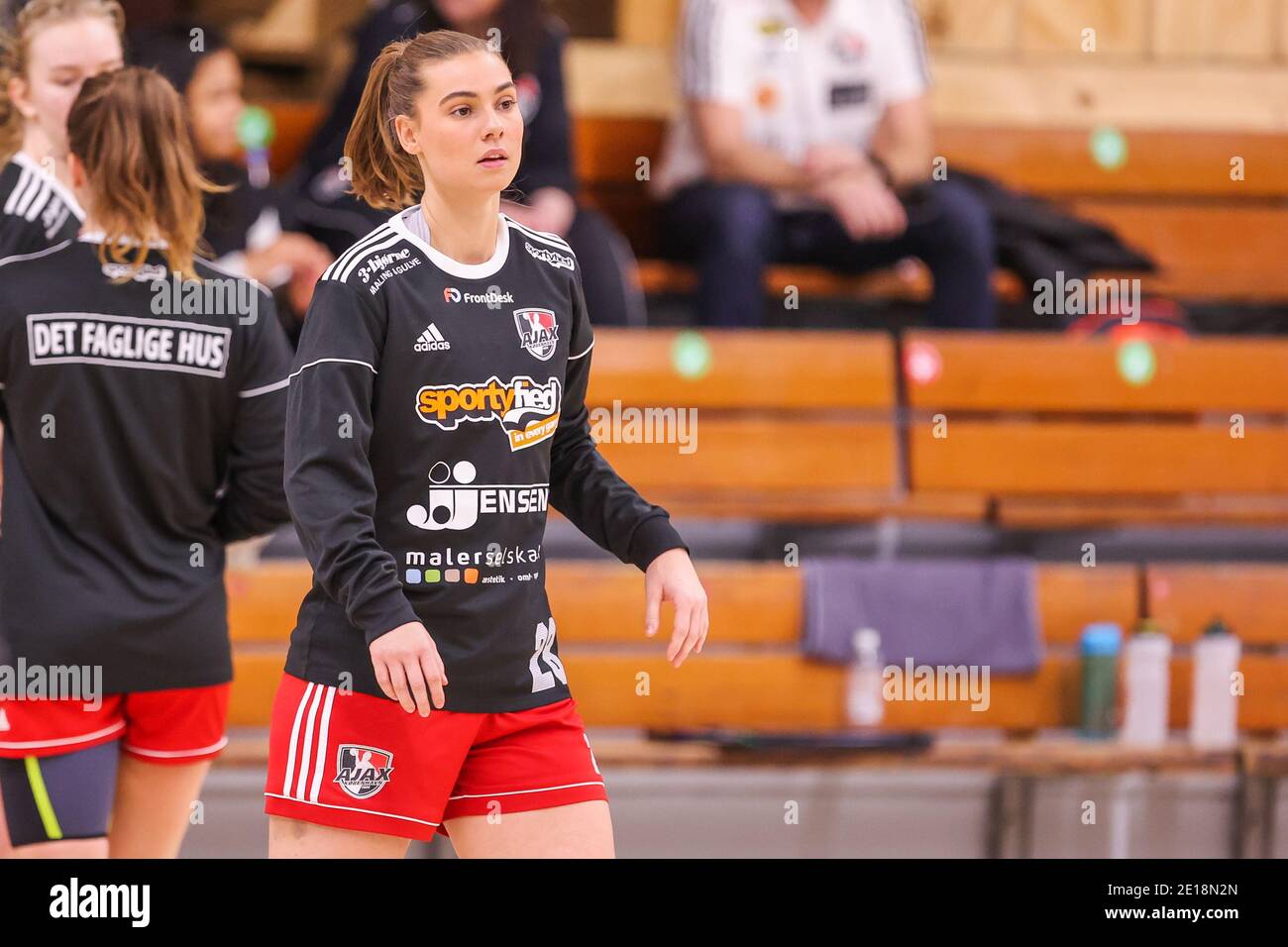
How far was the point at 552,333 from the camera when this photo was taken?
2.38 metres

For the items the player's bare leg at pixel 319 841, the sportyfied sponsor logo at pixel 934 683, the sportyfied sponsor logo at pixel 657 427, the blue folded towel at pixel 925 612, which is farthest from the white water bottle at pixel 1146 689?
the player's bare leg at pixel 319 841

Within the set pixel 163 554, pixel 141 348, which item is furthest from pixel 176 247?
pixel 163 554

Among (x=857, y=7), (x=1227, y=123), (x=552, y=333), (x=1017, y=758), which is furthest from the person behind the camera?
(x=1227, y=123)

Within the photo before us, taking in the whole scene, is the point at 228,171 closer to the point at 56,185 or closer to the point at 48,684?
the point at 56,185

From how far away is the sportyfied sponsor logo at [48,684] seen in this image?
8.89ft

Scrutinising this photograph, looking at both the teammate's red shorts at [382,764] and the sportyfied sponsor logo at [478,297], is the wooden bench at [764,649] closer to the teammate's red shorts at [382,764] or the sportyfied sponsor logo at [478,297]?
the teammate's red shorts at [382,764]

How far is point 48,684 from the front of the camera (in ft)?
8.89

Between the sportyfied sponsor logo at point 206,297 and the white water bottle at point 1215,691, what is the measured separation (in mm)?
3333

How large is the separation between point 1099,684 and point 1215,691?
35 centimetres

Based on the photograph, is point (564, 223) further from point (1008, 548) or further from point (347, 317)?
point (347, 317)

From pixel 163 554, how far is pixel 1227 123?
5416 mm

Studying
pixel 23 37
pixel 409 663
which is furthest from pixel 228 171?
pixel 409 663
